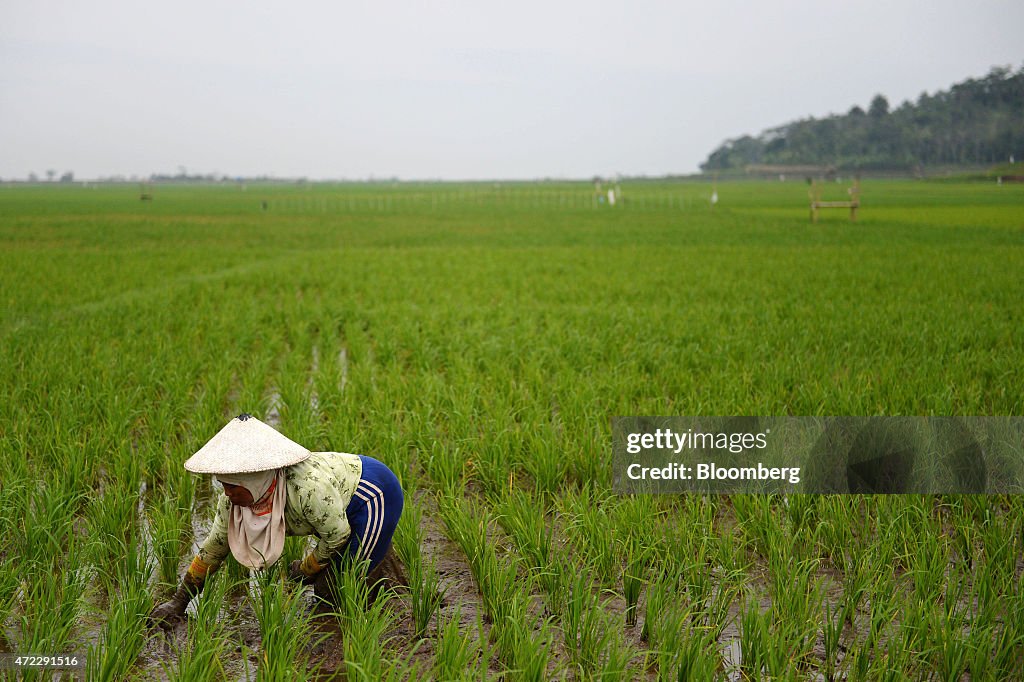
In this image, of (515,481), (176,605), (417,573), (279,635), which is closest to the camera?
(279,635)

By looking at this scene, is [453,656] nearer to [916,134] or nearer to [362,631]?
[362,631]

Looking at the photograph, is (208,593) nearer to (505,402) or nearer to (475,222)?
(505,402)

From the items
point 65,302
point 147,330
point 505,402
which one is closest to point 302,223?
point 65,302

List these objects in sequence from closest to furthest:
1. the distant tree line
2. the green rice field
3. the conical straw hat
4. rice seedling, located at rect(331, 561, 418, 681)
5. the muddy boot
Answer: rice seedling, located at rect(331, 561, 418, 681), the conical straw hat, the green rice field, the muddy boot, the distant tree line

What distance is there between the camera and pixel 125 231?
20938 millimetres

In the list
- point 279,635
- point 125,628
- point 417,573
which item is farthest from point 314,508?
point 125,628

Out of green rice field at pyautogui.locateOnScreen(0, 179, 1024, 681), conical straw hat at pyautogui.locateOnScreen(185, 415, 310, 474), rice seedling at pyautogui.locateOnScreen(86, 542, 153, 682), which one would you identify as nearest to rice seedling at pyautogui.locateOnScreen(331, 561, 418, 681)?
green rice field at pyautogui.locateOnScreen(0, 179, 1024, 681)

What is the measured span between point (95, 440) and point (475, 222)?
80.2 ft

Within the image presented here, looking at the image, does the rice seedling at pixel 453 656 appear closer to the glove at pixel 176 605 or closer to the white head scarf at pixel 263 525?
the white head scarf at pixel 263 525

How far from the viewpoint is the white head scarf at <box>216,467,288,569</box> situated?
2.09 meters

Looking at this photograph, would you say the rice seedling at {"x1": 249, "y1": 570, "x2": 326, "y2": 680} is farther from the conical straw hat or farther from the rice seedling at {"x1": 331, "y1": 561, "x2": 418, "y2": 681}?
the conical straw hat

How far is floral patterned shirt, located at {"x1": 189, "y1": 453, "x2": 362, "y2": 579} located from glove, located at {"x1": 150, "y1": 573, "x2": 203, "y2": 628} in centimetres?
5

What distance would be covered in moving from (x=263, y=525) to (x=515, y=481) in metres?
1.52

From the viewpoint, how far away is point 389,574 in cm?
243
